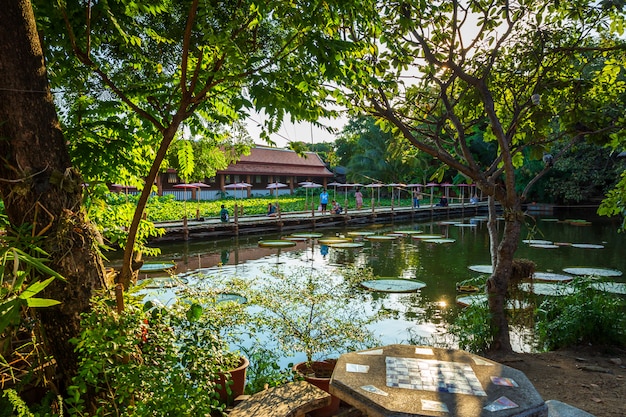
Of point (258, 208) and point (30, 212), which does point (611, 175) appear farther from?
point (30, 212)

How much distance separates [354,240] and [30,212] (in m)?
17.6

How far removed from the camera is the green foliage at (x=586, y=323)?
5.81m

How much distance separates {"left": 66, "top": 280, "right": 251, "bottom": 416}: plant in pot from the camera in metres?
2.12

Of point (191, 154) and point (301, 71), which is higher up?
point (301, 71)

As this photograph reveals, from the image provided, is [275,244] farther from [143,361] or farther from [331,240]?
[143,361]

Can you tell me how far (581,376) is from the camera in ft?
15.6

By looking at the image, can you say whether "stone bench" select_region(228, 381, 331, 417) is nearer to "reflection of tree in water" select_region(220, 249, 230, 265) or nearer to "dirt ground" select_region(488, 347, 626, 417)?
"dirt ground" select_region(488, 347, 626, 417)

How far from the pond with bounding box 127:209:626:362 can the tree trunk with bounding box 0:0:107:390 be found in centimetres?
581

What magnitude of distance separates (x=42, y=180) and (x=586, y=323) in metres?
6.35

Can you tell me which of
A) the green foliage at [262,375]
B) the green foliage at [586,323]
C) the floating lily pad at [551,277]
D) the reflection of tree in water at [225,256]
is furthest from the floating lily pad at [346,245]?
the green foliage at [262,375]

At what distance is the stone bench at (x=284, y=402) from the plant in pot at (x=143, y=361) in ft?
1.37

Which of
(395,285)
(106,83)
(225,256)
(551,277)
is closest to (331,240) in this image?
(225,256)

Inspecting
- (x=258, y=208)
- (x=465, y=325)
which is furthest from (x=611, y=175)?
(x=465, y=325)

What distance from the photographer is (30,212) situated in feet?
7.38
